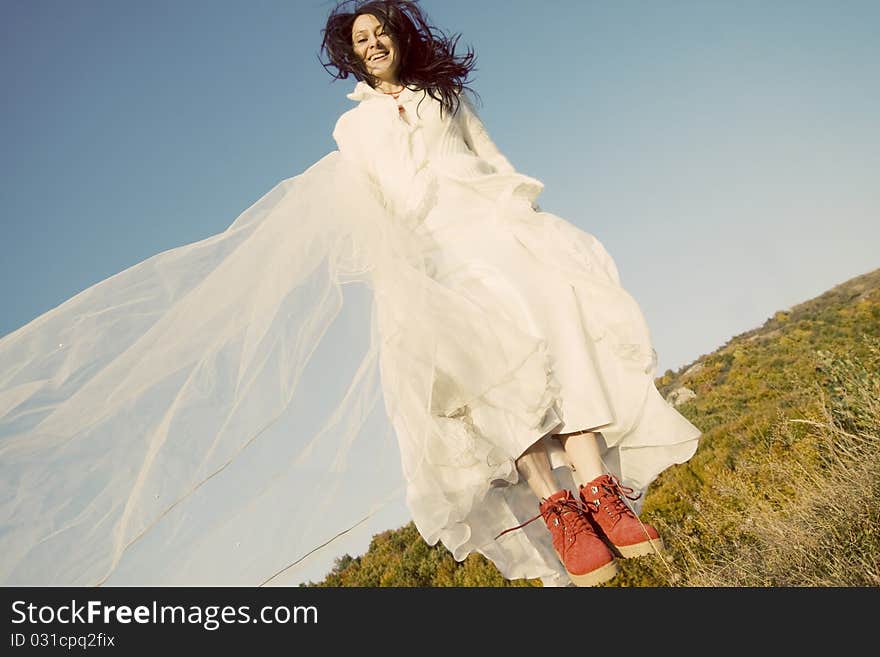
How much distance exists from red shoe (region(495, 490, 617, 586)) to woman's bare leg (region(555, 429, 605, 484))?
0.21 metres

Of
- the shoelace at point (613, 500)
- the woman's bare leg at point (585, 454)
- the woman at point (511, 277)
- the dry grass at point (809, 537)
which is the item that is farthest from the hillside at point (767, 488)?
the woman's bare leg at point (585, 454)

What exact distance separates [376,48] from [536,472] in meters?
2.95

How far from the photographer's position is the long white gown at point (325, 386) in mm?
3271

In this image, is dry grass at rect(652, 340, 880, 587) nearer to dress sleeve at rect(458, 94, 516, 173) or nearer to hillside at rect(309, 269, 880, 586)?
hillside at rect(309, 269, 880, 586)

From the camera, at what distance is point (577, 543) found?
3119 millimetres

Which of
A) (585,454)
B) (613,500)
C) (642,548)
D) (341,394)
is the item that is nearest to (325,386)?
(341,394)

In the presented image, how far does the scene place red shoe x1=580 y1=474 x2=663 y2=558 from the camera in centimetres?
311

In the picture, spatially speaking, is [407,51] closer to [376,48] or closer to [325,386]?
[376,48]

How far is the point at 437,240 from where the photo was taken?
13.2ft

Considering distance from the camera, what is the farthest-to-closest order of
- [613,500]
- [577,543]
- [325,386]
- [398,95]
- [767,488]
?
[398,95], [767,488], [325,386], [613,500], [577,543]

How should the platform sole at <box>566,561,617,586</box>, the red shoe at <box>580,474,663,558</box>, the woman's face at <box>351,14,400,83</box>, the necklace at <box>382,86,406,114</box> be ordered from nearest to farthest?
the platform sole at <box>566,561,617,586</box>
the red shoe at <box>580,474,663,558</box>
the necklace at <box>382,86,406,114</box>
the woman's face at <box>351,14,400,83</box>

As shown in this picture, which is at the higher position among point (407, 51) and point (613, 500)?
point (407, 51)

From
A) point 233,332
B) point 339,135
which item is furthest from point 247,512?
point 339,135

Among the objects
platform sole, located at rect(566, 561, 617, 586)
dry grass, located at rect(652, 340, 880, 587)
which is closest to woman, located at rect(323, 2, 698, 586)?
platform sole, located at rect(566, 561, 617, 586)
